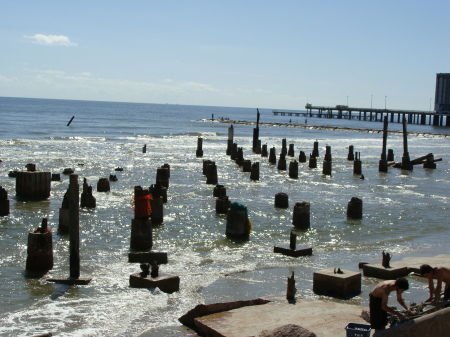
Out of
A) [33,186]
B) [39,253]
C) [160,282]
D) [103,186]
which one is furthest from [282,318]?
[103,186]

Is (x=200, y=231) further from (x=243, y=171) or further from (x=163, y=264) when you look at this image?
(x=243, y=171)

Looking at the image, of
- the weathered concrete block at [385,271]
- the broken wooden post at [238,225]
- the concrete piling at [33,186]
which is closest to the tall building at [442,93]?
the concrete piling at [33,186]

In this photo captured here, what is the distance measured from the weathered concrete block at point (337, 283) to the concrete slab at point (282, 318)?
2.65ft

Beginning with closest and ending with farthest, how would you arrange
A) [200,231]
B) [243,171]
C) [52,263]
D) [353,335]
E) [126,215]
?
1. [353,335]
2. [52,263]
3. [200,231]
4. [126,215]
5. [243,171]

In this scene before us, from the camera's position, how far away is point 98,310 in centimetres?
1272

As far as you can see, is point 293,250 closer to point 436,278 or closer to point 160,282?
point 160,282

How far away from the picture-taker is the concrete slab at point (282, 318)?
11023 millimetres

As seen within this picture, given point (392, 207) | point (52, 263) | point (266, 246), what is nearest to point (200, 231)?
point (266, 246)

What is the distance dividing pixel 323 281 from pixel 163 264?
4.53 m

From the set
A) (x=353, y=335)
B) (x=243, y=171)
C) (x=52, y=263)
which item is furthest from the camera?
(x=243, y=171)

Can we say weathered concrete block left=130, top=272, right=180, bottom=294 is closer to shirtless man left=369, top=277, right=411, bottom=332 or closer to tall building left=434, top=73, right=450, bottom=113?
shirtless man left=369, top=277, right=411, bottom=332

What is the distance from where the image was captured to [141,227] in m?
18.6

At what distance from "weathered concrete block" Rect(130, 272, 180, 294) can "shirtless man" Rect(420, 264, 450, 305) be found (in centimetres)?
553

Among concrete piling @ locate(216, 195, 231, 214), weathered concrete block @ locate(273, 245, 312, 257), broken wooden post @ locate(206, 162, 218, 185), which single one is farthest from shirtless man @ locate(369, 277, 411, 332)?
Result: broken wooden post @ locate(206, 162, 218, 185)
